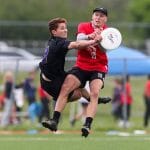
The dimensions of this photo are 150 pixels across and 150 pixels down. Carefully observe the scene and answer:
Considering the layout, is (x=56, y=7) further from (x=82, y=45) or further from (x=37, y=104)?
(x=82, y=45)

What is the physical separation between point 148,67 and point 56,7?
81.6ft

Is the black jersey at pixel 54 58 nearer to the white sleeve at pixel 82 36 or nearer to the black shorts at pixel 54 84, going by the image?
the black shorts at pixel 54 84

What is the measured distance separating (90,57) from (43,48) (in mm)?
22145

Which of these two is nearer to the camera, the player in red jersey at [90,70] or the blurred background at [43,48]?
the player in red jersey at [90,70]

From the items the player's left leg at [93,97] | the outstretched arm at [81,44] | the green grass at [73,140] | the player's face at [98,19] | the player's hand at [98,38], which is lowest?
the green grass at [73,140]

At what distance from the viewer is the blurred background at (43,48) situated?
23969 mm

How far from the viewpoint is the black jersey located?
1407cm

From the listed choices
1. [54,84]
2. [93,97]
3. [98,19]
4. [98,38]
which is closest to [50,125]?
[54,84]

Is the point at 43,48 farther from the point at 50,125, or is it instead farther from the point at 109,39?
the point at 109,39

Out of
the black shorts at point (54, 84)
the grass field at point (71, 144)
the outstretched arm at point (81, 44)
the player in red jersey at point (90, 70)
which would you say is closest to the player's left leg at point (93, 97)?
the player in red jersey at point (90, 70)

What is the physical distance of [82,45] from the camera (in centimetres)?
1375

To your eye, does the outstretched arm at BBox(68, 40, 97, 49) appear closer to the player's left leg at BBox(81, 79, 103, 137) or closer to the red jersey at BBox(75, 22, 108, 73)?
the red jersey at BBox(75, 22, 108, 73)

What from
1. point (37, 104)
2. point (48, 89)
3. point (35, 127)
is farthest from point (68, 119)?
point (48, 89)

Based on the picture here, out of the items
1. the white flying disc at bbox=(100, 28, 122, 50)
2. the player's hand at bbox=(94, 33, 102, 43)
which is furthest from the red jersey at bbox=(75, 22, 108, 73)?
the player's hand at bbox=(94, 33, 102, 43)
